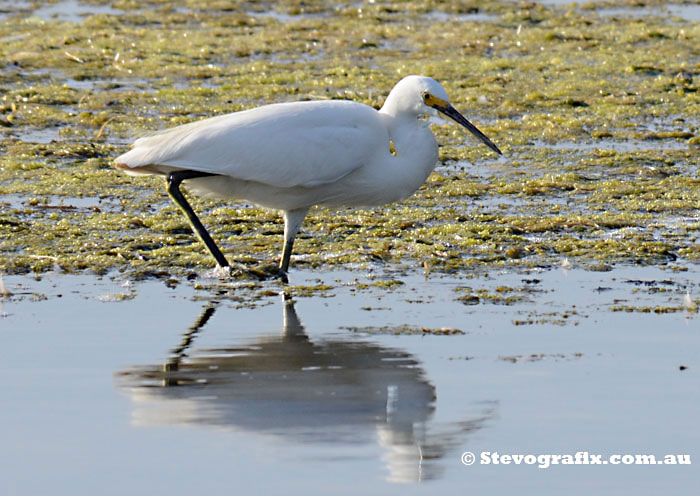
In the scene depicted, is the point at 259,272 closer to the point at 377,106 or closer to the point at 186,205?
the point at 186,205

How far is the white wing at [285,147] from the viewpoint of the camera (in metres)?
6.91

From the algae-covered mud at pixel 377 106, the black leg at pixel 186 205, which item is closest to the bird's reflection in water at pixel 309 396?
the black leg at pixel 186 205

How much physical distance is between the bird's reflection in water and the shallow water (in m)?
0.01

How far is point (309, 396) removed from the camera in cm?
534

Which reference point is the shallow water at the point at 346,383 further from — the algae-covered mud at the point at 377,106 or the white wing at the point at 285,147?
the white wing at the point at 285,147

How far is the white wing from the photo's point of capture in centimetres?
691

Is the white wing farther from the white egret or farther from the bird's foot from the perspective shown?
the bird's foot

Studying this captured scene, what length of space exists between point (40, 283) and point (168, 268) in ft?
2.39

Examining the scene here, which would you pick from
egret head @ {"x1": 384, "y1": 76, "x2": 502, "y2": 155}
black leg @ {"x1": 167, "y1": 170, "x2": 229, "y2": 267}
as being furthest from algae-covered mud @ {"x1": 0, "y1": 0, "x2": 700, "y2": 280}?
egret head @ {"x1": 384, "y1": 76, "x2": 502, "y2": 155}

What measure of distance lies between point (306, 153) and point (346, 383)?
69.9 inches

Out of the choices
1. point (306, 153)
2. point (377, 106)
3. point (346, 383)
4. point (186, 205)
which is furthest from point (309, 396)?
point (377, 106)

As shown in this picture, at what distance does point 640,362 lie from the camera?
5.69 m

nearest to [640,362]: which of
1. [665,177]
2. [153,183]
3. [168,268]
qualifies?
[168,268]

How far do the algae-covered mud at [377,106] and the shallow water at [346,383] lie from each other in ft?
1.63
